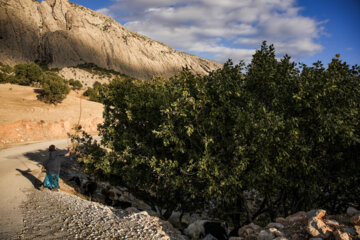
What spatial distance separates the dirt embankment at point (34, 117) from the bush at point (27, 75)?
5503mm

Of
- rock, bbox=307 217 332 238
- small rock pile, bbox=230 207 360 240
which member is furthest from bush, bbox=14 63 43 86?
rock, bbox=307 217 332 238

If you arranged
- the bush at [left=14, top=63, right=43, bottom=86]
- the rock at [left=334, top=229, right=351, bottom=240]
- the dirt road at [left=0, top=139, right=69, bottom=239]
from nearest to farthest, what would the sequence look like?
the rock at [left=334, top=229, right=351, bottom=240]
the dirt road at [left=0, top=139, right=69, bottom=239]
the bush at [left=14, top=63, right=43, bottom=86]

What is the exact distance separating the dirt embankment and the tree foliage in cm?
1824

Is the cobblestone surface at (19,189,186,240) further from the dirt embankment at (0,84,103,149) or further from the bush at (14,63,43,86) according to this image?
the bush at (14,63,43,86)

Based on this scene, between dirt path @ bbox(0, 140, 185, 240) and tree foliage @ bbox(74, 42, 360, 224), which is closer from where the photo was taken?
dirt path @ bbox(0, 140, 185, 240)

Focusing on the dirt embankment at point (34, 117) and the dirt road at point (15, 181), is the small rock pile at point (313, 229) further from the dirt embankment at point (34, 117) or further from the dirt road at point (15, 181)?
the dirt embankment at point (34, 117)

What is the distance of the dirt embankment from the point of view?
23.2m

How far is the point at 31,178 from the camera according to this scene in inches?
478

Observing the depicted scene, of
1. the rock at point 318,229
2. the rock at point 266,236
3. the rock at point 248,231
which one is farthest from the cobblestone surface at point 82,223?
the rock at point 318,229

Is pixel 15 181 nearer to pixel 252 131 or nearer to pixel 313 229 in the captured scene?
pixel 252 131

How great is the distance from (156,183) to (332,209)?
9353 millimetres

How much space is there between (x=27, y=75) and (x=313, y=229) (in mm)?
49815

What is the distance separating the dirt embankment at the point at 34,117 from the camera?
23.2 meters

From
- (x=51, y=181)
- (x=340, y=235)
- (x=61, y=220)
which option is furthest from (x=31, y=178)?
(x=340, y=235)
